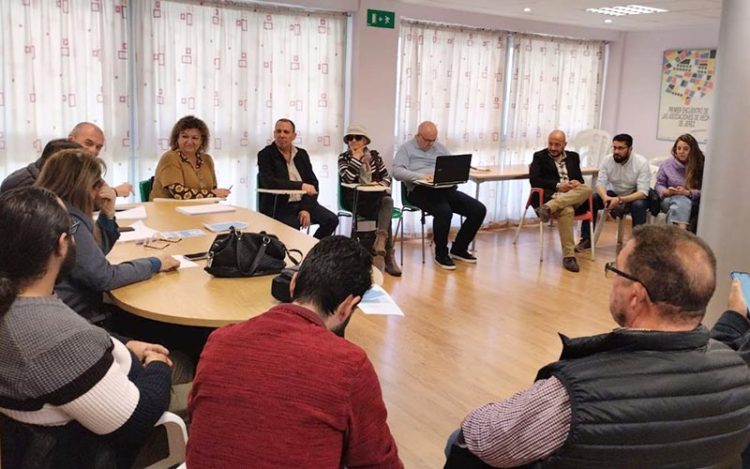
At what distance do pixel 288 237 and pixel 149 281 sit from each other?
2.68 feet

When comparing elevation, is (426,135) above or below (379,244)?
above

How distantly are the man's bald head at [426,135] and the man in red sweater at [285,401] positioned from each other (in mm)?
4722

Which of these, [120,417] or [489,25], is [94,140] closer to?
[120,417]

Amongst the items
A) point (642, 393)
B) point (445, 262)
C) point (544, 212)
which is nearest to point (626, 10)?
point (544, 212)

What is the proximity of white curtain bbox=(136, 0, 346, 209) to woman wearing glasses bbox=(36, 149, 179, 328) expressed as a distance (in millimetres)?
3114

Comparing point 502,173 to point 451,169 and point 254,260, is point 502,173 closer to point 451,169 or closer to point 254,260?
point 451,169

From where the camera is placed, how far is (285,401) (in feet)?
4.00

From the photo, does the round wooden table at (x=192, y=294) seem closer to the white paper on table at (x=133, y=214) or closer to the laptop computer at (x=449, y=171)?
the white paper on table at (x=133, y=214)

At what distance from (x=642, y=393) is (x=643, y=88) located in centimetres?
753

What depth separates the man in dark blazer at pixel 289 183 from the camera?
16.5ft

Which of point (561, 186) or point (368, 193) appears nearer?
point (368, 193)

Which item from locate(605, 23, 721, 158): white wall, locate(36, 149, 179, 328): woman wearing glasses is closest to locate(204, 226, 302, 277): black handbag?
locate(36, 149, 179, 328): woman wearing glasses

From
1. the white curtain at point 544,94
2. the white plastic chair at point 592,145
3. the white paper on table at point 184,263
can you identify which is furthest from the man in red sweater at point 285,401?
the white plastic chair at point 592,145

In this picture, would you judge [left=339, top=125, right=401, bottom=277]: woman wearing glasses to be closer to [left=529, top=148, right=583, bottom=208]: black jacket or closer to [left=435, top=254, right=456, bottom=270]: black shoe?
[left=435, top=254, right=456, bottom=270]: black shoe
